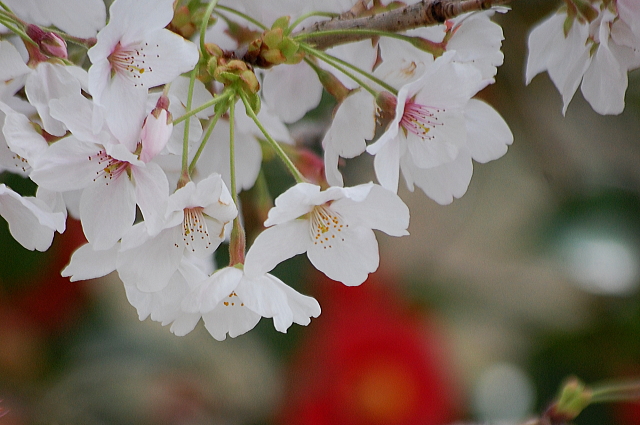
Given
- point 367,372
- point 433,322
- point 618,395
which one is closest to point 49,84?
point 618,395

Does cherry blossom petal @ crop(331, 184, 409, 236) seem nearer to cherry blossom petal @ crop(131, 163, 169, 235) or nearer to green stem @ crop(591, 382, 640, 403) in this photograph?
cherry blossom petal @ crop(131, 163, 169, 235)

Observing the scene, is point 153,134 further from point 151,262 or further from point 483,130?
point 483,130

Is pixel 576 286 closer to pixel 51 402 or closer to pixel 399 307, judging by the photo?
pixel 399 307

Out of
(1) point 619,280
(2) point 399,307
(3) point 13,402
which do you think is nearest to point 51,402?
(3) point 13,402

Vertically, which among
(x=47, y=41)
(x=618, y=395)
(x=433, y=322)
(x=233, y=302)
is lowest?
(x=433, y=322)

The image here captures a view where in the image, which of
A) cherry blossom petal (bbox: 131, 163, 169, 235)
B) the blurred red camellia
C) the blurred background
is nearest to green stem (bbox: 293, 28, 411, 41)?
cherry blossom petal (bbox: 131, 163, 169, 235)

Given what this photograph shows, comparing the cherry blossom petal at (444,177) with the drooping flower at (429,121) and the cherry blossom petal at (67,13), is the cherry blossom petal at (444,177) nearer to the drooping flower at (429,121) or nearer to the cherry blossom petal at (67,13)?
the drooping flower at (429,121)

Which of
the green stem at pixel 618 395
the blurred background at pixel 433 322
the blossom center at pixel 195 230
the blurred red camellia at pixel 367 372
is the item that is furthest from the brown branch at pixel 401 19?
the blurred red camellia at pixel 367 372
